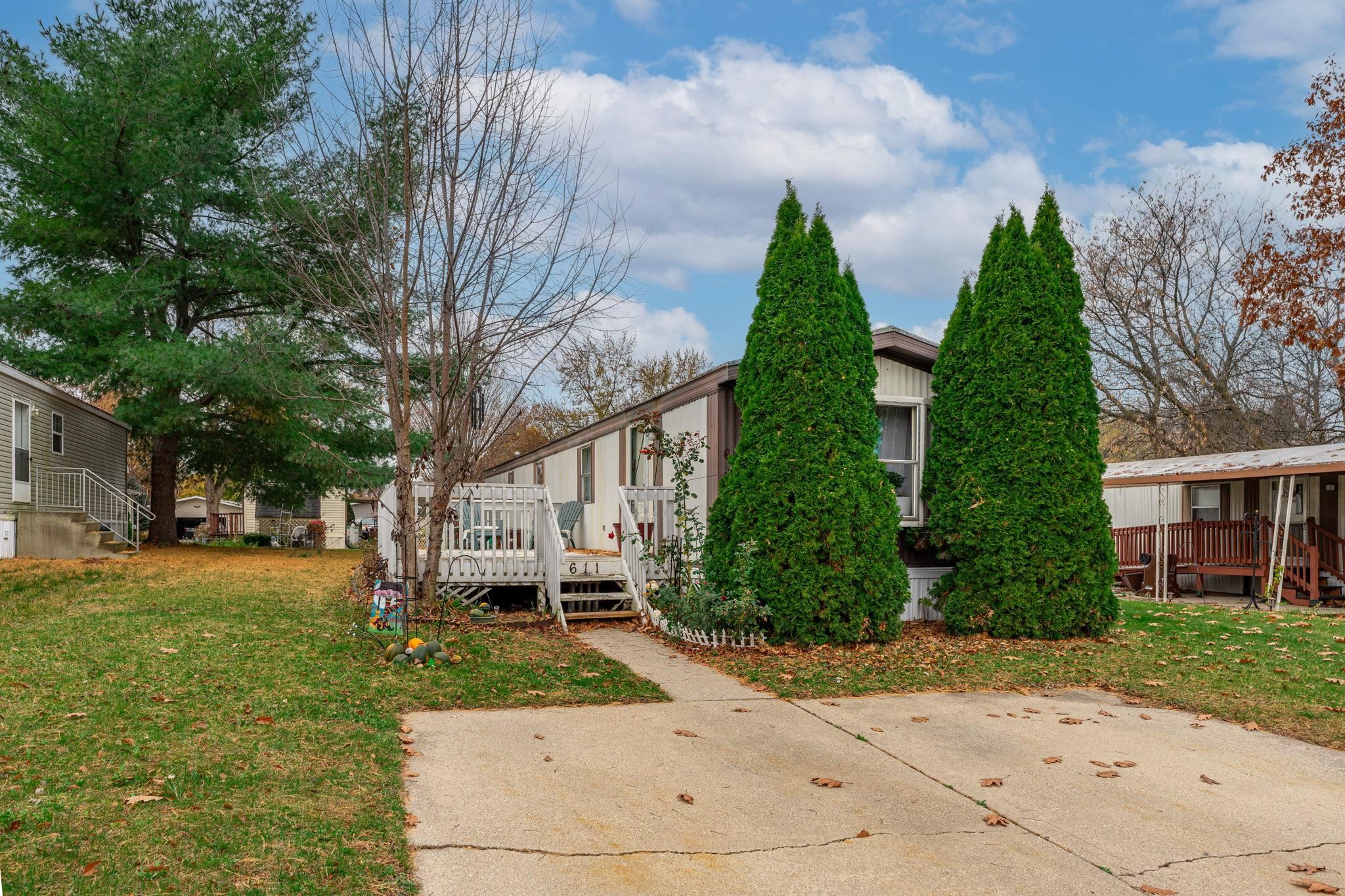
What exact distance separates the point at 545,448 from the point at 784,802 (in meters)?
15.8

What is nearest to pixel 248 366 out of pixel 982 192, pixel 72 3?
pixel 72 3

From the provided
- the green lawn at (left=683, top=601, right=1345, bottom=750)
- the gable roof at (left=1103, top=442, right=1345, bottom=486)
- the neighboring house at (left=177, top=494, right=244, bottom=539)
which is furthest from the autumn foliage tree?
the neighboring house at (left=177, top=494, right=244, bottom=539)

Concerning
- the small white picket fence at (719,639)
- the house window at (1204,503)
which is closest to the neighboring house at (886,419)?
the small white picket fence at (719,639)

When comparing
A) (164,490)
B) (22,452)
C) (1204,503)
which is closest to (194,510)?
(164,490)

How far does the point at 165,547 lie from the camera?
19562 millimetres

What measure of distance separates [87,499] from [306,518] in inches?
1043

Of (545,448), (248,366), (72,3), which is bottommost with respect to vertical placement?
(545,448)

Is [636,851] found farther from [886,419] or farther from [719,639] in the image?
[886,419]

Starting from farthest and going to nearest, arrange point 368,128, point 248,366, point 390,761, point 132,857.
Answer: point 248,366 < point 368,128 < point 390,761 < point 132,857

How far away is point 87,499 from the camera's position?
19.8 metres

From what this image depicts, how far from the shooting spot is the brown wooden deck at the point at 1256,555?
15047 mm

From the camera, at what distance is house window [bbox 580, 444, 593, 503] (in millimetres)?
15883

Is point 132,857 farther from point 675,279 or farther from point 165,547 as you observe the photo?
point 165,547

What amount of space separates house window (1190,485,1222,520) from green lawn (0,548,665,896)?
15.0 metres
